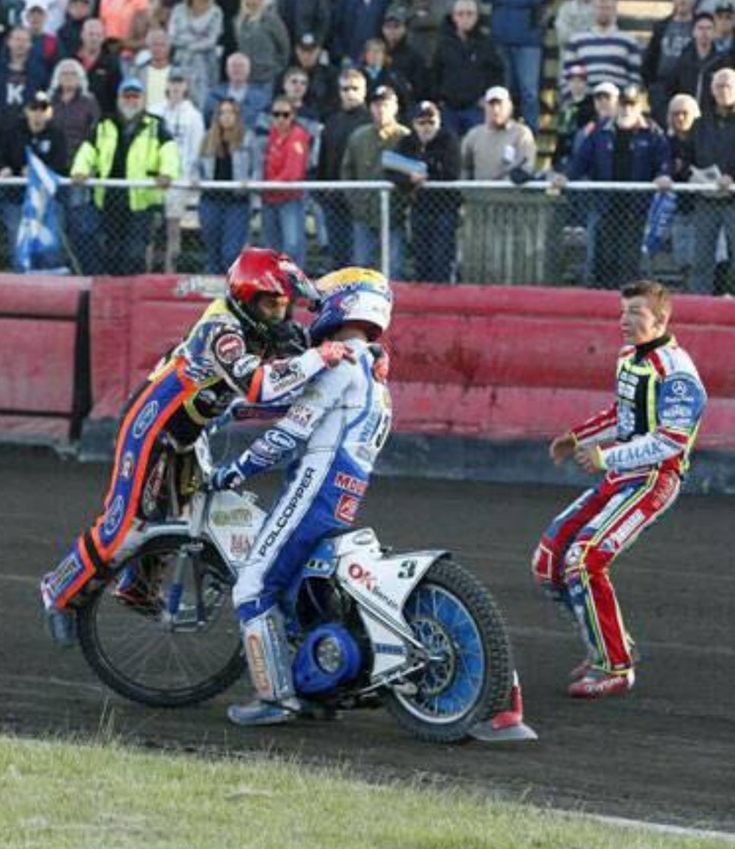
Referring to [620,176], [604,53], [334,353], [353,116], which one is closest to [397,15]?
[604,53]

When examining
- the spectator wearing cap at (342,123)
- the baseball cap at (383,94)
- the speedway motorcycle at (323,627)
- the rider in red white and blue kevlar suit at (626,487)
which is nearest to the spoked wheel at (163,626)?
the speedway motorcycle at (323,627)

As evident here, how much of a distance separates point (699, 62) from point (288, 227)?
344 cm

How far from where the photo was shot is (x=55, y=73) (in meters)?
20.7

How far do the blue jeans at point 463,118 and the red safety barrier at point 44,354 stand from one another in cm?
346

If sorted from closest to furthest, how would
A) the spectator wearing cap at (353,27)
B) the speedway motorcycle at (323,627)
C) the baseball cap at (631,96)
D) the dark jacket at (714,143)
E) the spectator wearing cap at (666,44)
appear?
1. the speedway motorcycle at (323,627)
2. the dark jacket at (714,143)
3. the baseball cap at (631,96)
4. the spectator wearing cap at (666,44)
5. the spectator wearing cap at (353,27)

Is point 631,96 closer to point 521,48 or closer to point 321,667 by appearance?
point 521,48

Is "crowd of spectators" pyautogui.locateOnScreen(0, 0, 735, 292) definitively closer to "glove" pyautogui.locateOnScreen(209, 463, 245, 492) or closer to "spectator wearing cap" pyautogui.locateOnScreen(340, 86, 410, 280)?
"spectator wearing cap" pyautogui.locateOnScreen(340, 86, 410, 280)

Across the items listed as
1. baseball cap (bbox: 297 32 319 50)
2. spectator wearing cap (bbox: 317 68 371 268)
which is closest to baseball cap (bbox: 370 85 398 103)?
spectator wearing cap (bbox: 317 68 371 268)

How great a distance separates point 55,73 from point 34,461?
14.5 ft

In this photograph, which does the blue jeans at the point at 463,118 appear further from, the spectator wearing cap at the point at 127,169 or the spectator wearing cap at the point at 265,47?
the spectator wearing cap at the point at 127,169

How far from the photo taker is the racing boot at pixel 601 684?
33.8ft

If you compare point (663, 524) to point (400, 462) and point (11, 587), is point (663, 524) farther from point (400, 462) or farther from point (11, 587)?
point (11, 587)

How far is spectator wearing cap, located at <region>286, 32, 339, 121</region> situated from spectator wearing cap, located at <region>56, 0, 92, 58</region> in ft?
7.16

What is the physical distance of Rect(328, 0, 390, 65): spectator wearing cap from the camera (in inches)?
824
